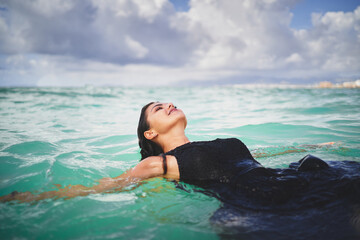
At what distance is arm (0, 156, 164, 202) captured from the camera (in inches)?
95.1

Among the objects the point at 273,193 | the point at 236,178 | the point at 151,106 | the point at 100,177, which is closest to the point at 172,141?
the point at 151,106

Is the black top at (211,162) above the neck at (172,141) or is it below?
below

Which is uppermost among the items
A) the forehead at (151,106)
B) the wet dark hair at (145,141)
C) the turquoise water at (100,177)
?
the forehead at (151,106)

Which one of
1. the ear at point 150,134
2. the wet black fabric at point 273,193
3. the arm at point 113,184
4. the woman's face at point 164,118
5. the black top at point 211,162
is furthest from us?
the ear at point 150,134

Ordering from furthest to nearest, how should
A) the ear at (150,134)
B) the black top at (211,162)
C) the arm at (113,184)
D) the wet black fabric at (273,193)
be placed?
the ear at (150,134) < the black top at (211,162) < the arm at (113,184) < the wet black fabric at (273,193)

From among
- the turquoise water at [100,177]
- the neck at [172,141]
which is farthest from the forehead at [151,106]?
the turquoise water at [100,177]

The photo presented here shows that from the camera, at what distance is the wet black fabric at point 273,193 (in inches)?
69.6

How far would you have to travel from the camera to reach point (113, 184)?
269 centimetres

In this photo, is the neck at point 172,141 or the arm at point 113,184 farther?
the neck at point 172,141

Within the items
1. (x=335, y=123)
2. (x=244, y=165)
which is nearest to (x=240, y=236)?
(x=244, y=165)

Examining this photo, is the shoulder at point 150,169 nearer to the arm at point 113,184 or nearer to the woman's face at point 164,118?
the arm at point 113,184

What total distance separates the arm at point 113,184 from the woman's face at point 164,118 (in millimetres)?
599

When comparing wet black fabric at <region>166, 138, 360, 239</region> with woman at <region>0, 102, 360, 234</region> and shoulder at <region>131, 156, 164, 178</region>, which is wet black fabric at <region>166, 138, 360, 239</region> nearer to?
woman at <region>0, 102, 360, 234</region>

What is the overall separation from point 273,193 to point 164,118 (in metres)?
1.67
